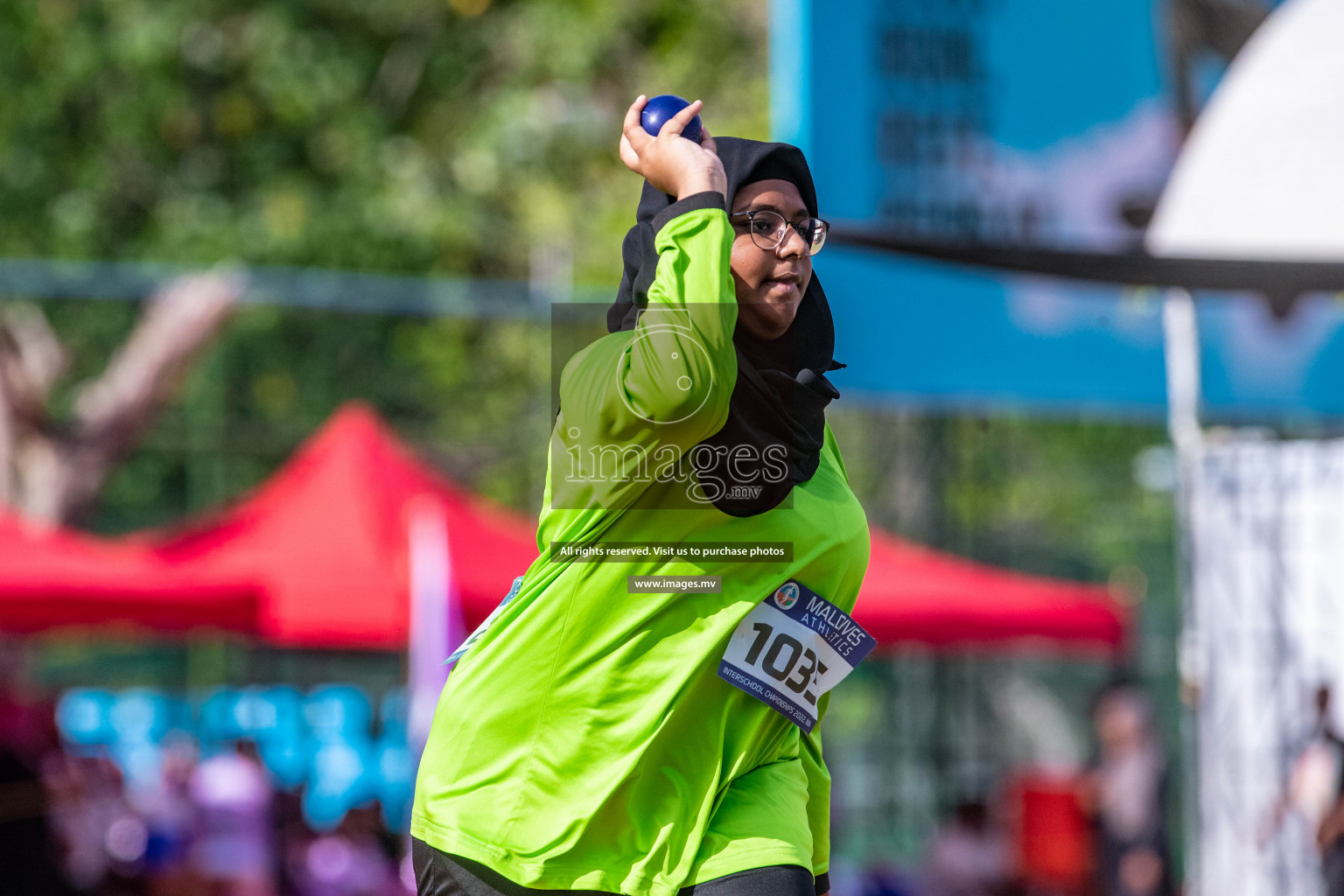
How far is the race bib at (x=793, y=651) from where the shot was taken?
7.32 feet

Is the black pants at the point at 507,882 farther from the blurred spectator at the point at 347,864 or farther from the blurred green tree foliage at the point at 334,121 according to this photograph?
the blurred green tree foliage at the point at 334,121

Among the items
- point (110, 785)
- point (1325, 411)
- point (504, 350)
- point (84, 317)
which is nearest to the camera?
point (110, 785)

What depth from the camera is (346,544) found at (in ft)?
26.0

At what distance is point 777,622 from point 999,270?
7.55m

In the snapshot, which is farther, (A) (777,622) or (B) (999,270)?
(B) (999,270)

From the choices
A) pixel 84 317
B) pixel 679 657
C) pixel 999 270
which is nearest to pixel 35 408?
pixel 84 317

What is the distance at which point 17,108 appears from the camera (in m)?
16.4

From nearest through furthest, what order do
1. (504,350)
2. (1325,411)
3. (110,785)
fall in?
(110,785), (1325,411), (504,350)

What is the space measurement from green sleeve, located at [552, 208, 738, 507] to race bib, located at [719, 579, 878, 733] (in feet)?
0.98

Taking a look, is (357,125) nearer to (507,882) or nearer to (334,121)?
(334,121)

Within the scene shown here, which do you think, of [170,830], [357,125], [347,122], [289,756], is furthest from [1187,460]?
[347,122]

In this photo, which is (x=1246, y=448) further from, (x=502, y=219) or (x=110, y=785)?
(x=502, y=219)

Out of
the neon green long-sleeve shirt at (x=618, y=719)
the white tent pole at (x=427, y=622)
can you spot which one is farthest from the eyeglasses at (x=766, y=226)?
the white tent pole at (x=427, y=622)

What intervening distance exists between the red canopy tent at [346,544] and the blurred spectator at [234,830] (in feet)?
3.38
